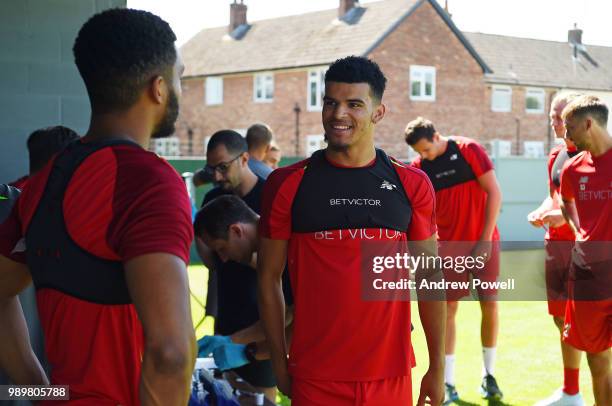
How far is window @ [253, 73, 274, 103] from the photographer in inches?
1454

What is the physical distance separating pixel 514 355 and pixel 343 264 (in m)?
5.24

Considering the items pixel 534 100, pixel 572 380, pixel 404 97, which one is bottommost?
pixel 572 380

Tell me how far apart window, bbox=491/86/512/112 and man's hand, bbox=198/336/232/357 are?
37.5 m

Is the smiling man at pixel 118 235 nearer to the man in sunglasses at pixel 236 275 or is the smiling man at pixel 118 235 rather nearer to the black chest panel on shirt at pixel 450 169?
the man in sunglasses at pixel 236 275

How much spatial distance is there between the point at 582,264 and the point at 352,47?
100 ft

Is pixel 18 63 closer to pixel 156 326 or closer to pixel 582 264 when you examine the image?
pixel 582 264

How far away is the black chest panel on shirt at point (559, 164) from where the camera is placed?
18.7 feet

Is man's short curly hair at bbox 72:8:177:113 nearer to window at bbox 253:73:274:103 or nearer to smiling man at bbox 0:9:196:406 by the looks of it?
smiling man at bbox 0:9:196:406

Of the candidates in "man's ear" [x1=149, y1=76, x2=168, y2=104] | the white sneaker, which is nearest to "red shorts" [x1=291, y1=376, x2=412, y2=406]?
"man's ear" [x1=149, y1=76, x2=168, y2=104]

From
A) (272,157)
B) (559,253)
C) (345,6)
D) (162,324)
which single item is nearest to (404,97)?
(345,6)

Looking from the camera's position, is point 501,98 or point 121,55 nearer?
point 121,55

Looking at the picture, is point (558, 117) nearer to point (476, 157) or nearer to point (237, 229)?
point (476, 157)

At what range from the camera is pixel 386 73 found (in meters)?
33.6

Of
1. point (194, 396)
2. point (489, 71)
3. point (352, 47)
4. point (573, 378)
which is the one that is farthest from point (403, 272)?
point (489, 71)
